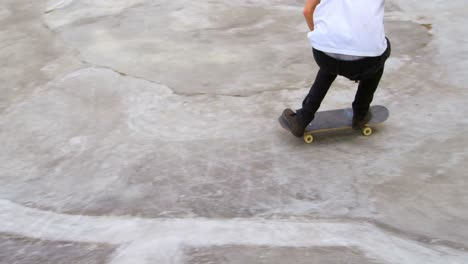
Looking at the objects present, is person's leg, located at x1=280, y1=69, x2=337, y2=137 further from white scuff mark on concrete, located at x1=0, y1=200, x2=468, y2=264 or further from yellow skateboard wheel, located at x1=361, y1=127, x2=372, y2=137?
white scuff mark on concrete, located at x1=0, y1=200, x2=468, y2=264

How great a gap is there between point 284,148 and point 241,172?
1.44ft

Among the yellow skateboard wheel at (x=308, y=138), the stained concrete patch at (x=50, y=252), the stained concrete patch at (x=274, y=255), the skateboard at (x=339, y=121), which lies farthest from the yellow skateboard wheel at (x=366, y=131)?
the stained concrete patch at (x=50, y=252)

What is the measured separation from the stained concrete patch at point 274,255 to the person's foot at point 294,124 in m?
1.18

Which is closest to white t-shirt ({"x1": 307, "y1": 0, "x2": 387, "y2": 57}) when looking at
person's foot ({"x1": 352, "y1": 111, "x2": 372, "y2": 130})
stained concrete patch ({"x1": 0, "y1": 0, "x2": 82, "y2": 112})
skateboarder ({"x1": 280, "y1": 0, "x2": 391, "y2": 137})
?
skateboarder ({"x1": 280, "y1": 0, "x2": 391, "y2": 137})

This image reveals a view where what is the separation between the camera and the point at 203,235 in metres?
2.68

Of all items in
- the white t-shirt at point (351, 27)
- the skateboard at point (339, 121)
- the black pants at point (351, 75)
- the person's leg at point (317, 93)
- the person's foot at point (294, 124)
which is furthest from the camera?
the skateboard at point (339, 121)

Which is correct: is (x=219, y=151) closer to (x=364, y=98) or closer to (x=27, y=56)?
(x=364, y=98)

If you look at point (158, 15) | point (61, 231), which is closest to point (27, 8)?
point (158, 15)

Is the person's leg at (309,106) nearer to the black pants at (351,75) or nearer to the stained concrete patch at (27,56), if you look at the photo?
the black pants at (351,75)

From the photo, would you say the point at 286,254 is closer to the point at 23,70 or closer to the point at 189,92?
the point at 189,92

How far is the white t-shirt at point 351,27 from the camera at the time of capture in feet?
9.81

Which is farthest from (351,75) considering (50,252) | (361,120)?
(50,252)

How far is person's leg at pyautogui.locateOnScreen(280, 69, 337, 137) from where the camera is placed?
3309 millimetres

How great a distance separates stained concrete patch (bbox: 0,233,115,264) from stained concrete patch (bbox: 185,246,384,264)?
0.48 m
